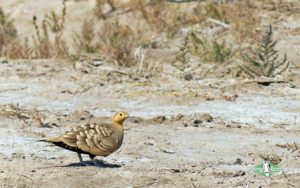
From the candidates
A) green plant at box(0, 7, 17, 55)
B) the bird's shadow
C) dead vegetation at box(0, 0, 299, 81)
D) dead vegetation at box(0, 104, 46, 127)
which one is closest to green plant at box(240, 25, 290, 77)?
dead vegetation at box(0, 0, 299, 81)

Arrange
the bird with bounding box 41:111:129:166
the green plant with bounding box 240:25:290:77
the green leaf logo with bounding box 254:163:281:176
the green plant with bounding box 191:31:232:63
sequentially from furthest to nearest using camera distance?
the green plant with bounding box 191:31:232:63 < the green plant with bounding box 240:25:290:77 < the green leaf logo with bounding box 254:163:281:176 < the bird with bounding box 41:111:129:166

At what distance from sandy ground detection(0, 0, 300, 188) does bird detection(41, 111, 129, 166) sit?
0.56 ft

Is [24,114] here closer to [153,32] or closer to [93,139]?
[93,139]

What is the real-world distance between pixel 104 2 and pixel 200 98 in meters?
6.14

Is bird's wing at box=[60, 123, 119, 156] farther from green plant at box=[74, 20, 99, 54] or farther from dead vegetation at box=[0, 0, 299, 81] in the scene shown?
green plant at box=[74, 20, 99, 54]

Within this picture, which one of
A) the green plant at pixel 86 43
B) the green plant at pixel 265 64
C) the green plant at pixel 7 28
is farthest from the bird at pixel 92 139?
the green plant at pixel 7 28

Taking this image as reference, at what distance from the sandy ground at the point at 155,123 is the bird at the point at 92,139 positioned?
0.56ft

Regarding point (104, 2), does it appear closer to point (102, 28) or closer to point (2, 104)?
point (102, 28)

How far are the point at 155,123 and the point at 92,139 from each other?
246 centimetres

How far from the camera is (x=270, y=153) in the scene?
24.2 ft

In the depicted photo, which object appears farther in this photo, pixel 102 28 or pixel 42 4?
pixel 42 4

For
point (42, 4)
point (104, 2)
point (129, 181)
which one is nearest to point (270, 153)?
point (129, 181)

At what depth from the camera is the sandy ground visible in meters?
6.43

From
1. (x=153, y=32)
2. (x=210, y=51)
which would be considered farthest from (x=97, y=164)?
(x=153, y=32)
